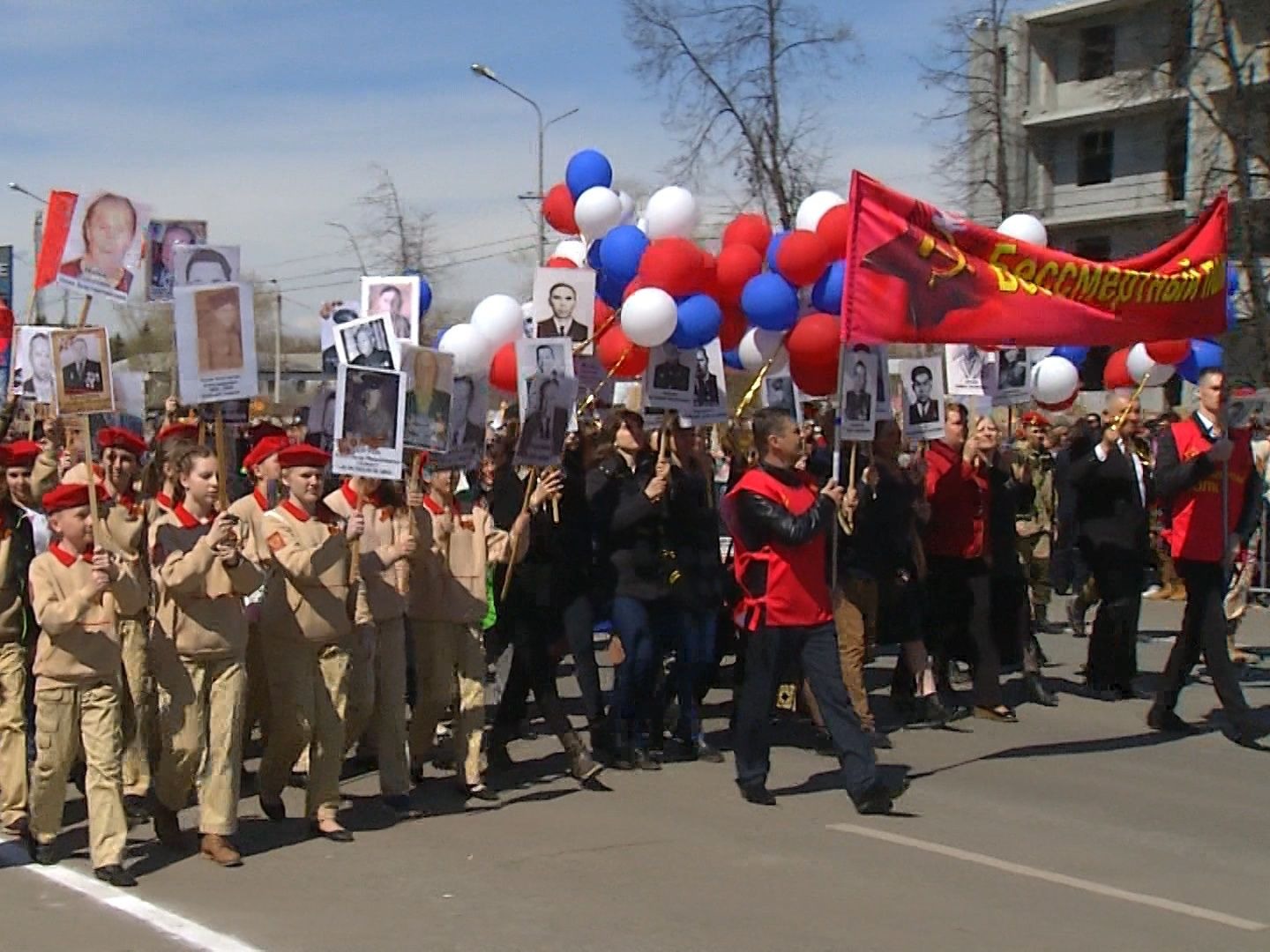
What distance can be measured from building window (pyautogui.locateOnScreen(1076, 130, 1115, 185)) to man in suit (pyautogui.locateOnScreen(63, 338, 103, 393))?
45.2 metres

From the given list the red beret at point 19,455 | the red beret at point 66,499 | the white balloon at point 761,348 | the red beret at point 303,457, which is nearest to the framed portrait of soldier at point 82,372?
the red beret at point 66,499

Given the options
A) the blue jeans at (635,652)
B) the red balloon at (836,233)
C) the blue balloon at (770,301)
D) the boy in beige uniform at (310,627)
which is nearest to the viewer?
the boy in beige uniform at (310,627)

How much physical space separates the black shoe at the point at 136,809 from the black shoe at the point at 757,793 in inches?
113

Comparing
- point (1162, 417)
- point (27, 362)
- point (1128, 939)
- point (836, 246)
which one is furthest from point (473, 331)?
point (1162, 417)

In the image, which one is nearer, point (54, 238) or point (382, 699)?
point (382, 699)

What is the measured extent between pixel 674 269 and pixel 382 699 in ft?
10.9

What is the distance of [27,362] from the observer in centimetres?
1223

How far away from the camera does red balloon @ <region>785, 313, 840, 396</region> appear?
34.4 feet

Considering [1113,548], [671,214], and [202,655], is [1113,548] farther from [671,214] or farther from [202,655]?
[202,655]

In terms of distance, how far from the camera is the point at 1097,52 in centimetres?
4800

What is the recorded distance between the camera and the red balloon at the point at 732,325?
423 inches

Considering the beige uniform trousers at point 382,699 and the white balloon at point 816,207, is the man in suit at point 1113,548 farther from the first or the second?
the beige uniform trousers at point 382,699

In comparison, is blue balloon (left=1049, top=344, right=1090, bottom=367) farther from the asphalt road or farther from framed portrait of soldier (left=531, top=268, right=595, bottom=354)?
framed portrait of soldier (left=531, top=268, right=595, bottom=354)

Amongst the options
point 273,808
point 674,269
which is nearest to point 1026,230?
point 674,269
